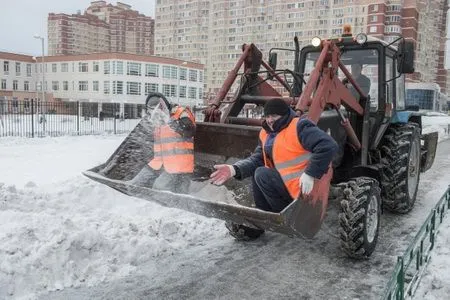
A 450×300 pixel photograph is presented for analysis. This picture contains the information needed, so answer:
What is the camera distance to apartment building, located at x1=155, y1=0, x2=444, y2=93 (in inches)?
2982

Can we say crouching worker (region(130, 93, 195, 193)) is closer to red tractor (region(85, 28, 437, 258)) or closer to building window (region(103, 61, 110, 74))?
red tractor (region(85, 28, 437, 258))

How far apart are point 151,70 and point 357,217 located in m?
60.9

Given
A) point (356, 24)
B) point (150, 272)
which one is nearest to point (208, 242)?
point (150, 272)

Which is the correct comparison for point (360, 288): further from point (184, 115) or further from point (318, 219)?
point (184, 115)

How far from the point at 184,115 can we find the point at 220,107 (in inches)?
33.9

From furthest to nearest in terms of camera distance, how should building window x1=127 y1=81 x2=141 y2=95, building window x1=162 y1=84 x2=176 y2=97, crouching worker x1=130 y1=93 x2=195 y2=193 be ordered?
1. building window x1=162 y1=84 x2=176 y2=97
2. building window x1=127 y1=81 x2=141 y2=95
3. crouching worker x1=130 y1=93 x2=195 y2=193

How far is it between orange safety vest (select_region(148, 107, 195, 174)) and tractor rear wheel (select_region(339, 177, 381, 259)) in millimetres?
1819

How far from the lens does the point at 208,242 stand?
5.63 m

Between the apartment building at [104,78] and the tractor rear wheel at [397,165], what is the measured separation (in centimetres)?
5344

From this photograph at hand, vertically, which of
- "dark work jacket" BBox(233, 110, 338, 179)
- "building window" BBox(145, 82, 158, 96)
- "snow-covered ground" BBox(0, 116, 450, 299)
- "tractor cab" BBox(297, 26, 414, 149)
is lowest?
"snow-covered ground" BBox(0, 116, 450, 299)

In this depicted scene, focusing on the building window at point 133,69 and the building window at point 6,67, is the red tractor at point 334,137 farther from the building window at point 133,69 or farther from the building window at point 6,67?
the building window at point 6,67

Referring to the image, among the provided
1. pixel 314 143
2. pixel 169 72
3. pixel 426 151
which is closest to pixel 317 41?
pixel 314 143

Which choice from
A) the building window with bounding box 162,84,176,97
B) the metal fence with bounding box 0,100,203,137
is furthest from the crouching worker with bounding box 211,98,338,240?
the building window with bounding box 162,84,176,97

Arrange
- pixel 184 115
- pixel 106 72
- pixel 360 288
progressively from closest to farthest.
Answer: pixel 360 288 → pixel 184 115 → pixel 106 72
